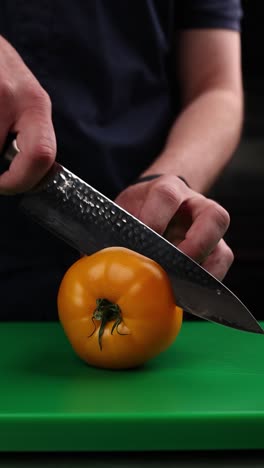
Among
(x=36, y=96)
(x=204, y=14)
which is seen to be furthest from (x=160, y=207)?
(x=204, y=14)

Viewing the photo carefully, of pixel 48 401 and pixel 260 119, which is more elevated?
pixel 48 401

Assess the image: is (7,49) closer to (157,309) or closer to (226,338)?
(157,309)

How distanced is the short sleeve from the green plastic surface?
747 mm

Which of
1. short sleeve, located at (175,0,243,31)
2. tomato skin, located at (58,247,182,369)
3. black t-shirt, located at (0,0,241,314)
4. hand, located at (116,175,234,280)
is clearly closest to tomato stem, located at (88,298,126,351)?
tomato skin, located at (58,247,182,369)

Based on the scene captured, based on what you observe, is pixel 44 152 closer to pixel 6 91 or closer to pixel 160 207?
pixel 6 91

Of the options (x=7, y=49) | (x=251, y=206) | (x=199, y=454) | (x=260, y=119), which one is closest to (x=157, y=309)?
→ (x=199, y=454)

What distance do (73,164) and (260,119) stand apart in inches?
40.2

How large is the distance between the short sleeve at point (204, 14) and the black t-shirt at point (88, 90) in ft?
0.25

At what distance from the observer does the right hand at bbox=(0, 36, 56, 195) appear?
1194 millimetres

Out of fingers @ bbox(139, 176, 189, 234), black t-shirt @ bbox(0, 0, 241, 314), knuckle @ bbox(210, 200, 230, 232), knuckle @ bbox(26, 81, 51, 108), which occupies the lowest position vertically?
black t-shirt @ bbox(0, 0, 241, 314)

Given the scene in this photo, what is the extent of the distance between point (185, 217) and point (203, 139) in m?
0.27

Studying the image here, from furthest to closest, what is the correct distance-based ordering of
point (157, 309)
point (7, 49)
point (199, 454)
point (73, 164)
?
point (73, 164) < point (7, 49) < point (157, 309) < point (199, 454)

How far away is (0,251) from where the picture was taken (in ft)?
5.19

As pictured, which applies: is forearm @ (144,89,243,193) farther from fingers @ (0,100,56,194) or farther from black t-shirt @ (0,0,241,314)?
fingers @ (0,100,56,194)
